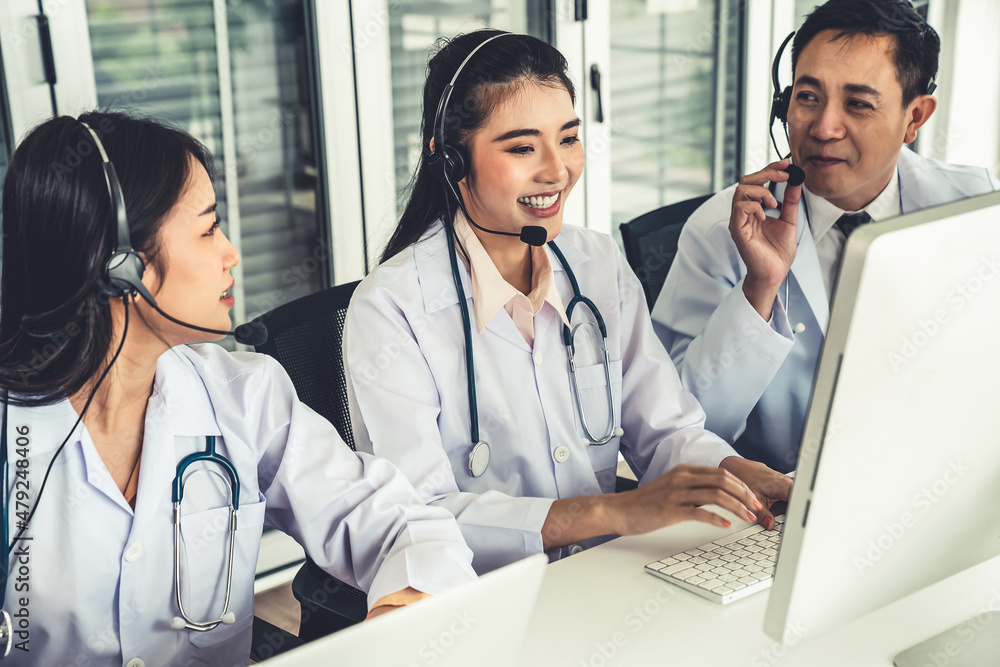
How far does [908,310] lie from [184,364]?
904 millimetres

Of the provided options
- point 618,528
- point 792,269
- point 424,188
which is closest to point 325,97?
point 424,188

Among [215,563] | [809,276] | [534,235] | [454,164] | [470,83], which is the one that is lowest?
[215,563]

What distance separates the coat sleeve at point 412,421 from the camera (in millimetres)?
1296

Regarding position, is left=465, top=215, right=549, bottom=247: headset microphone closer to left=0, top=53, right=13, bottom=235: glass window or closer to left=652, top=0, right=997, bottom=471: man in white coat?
left=652, top=0, right=997, bottom=471: man in white coat

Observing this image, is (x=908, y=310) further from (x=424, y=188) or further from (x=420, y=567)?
(x=424, y=188)

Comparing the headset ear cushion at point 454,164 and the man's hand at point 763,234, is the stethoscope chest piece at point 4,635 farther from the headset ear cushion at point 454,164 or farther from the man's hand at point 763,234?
the man's hand at point 763,234

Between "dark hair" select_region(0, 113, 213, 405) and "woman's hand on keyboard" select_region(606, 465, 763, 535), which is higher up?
"dark hair" select_region(0, 113, 213, 405)

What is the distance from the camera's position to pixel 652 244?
1854mm

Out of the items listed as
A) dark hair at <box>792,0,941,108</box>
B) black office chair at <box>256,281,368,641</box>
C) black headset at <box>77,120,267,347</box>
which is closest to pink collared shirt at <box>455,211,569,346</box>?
black office chair at <box>256,281,368,641</box>

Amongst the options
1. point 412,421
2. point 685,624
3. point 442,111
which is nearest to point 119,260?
point 412,421

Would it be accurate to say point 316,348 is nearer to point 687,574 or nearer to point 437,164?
point 437,164

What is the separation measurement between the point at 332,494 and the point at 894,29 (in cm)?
128

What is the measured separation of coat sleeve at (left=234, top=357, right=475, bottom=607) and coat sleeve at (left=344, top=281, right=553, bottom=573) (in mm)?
88

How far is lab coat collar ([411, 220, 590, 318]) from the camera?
1.45m
